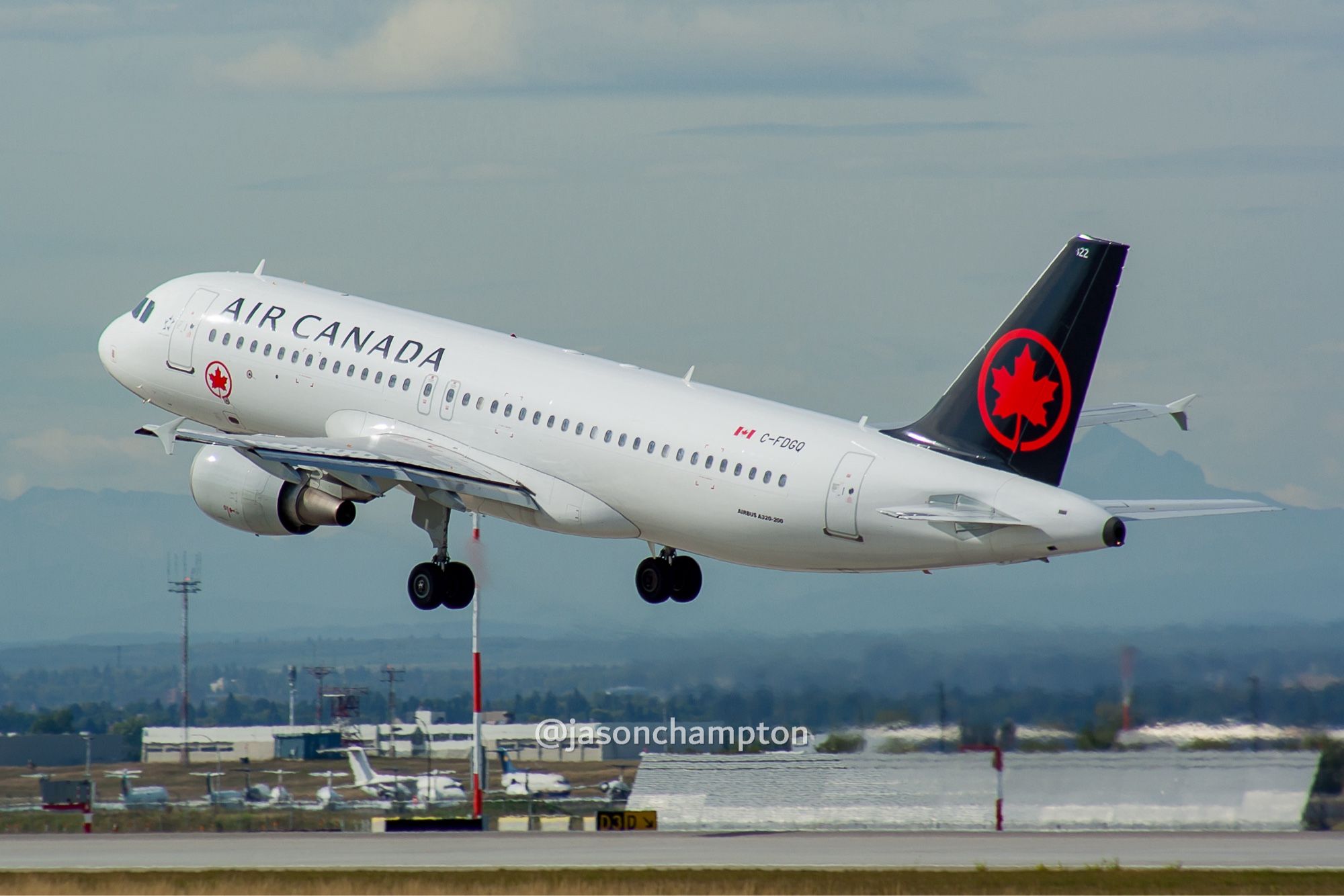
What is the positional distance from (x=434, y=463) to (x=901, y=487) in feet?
38.6

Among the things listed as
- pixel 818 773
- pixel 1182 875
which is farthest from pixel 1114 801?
pixel 1182 875

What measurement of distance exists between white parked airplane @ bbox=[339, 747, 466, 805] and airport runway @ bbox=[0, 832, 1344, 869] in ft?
59.6

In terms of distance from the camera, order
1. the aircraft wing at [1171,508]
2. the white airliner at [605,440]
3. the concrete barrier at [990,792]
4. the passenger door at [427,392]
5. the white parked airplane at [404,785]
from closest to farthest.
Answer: the aircraft wing at [1171,508], the white airliner at [605,440], the passenger door at [427,392], the concrete barrier at [990,792], the white parked airplane at [404,785]

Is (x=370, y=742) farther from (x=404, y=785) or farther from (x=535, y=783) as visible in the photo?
(x=535, y=783)

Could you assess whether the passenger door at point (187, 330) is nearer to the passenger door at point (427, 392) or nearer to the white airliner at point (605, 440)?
the white airliner at point (605, 440)

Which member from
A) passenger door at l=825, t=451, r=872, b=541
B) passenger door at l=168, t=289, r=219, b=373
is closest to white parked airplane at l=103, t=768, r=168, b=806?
passenger door at l=168, t=289, r=219, b=373

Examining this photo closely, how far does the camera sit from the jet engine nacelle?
54719 millimetres

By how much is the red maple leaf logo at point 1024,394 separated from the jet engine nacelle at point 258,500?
55.0 ft

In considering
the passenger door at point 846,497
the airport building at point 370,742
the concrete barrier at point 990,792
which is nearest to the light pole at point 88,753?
the airport building at point 370,742

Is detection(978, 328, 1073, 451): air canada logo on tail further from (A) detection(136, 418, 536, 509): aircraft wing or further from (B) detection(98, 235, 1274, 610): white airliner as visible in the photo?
(A) detection(136, 418, 536, 509): aircraft wing

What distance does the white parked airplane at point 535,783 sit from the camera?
3258 inches

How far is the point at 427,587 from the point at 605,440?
6.74 m

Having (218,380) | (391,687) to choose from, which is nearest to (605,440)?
(218,380)

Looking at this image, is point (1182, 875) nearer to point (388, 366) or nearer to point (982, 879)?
point (982, 879)
